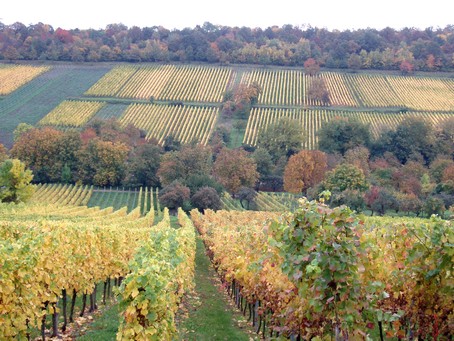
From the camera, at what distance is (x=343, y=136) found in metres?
85.3

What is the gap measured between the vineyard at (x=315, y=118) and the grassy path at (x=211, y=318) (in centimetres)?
6987

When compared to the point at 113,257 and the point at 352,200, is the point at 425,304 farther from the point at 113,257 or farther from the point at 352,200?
the point at 352,200

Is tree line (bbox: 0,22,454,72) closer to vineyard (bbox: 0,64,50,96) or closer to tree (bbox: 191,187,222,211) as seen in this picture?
vineyard (bbox: 0,64,50,96)

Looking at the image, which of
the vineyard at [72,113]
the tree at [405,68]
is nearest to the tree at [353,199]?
the vineyard at [72,113]

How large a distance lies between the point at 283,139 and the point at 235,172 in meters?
17.3

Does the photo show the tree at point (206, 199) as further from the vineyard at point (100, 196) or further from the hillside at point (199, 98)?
the hillside at point (199, 98)

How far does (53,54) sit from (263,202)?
7632cm

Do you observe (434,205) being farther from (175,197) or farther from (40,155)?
(40,155)

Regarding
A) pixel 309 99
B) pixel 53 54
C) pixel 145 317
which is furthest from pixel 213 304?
pixel 53 54

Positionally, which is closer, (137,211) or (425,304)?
(425,304)

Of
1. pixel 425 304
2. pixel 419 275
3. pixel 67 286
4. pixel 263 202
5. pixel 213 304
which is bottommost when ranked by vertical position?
pixel 263 202

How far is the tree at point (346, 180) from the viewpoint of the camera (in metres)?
63.0

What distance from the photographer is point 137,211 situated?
52.2m

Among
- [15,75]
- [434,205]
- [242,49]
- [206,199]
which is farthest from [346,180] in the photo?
[15,75]
